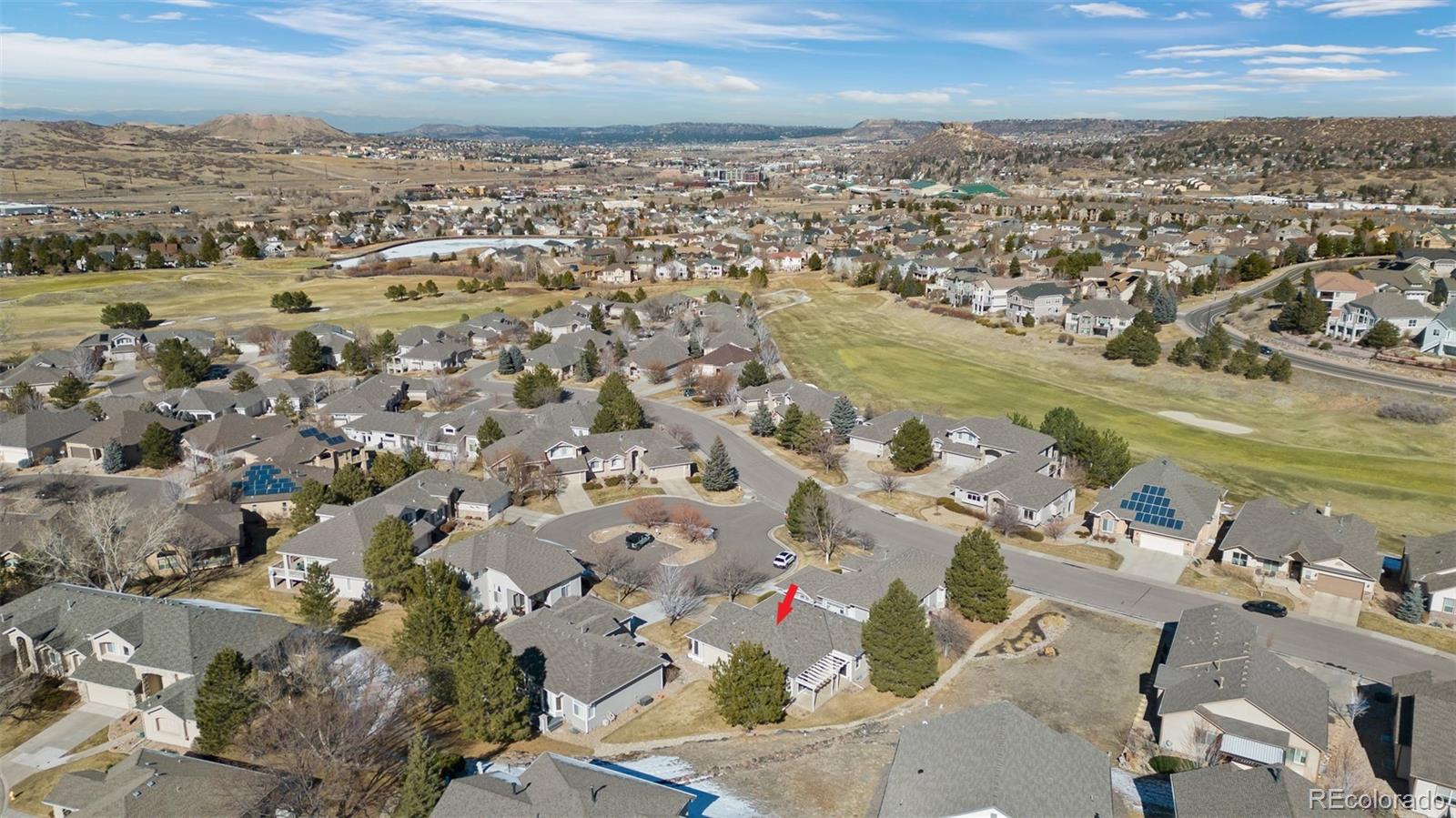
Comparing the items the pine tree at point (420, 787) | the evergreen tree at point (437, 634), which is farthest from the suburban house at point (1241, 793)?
the evergreen tree at point (437, 634)

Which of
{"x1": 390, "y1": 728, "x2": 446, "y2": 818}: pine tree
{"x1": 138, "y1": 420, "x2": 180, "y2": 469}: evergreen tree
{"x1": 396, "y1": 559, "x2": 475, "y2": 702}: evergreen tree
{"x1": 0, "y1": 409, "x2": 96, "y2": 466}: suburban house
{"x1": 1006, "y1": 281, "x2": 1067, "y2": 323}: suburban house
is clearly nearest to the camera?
{"x1": 390, "y1": 728, "x2": 446, "y2": 818}: pine tree

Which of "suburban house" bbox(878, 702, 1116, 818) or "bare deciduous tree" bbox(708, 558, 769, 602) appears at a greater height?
"suburban house" bbox(878, 702, 1116, 818)

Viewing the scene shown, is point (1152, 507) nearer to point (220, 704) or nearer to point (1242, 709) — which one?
point (1242, 709)

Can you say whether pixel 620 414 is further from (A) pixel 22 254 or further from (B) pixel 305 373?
(A) pixel 22 254

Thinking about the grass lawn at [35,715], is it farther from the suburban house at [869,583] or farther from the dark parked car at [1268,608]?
the dark parked car at [1268,608]

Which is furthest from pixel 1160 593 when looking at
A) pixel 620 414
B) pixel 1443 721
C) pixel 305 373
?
pixel 305 373

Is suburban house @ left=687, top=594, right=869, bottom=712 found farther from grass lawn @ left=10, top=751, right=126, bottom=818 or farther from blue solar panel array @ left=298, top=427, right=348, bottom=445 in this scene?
blue solar panel array @ left=298, top=427, right=348, bottom=445

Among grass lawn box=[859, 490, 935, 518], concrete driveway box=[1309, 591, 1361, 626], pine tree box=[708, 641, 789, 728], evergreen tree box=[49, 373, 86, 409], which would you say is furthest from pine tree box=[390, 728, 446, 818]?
evergreen tree box=[49, 373, 86, 409]
